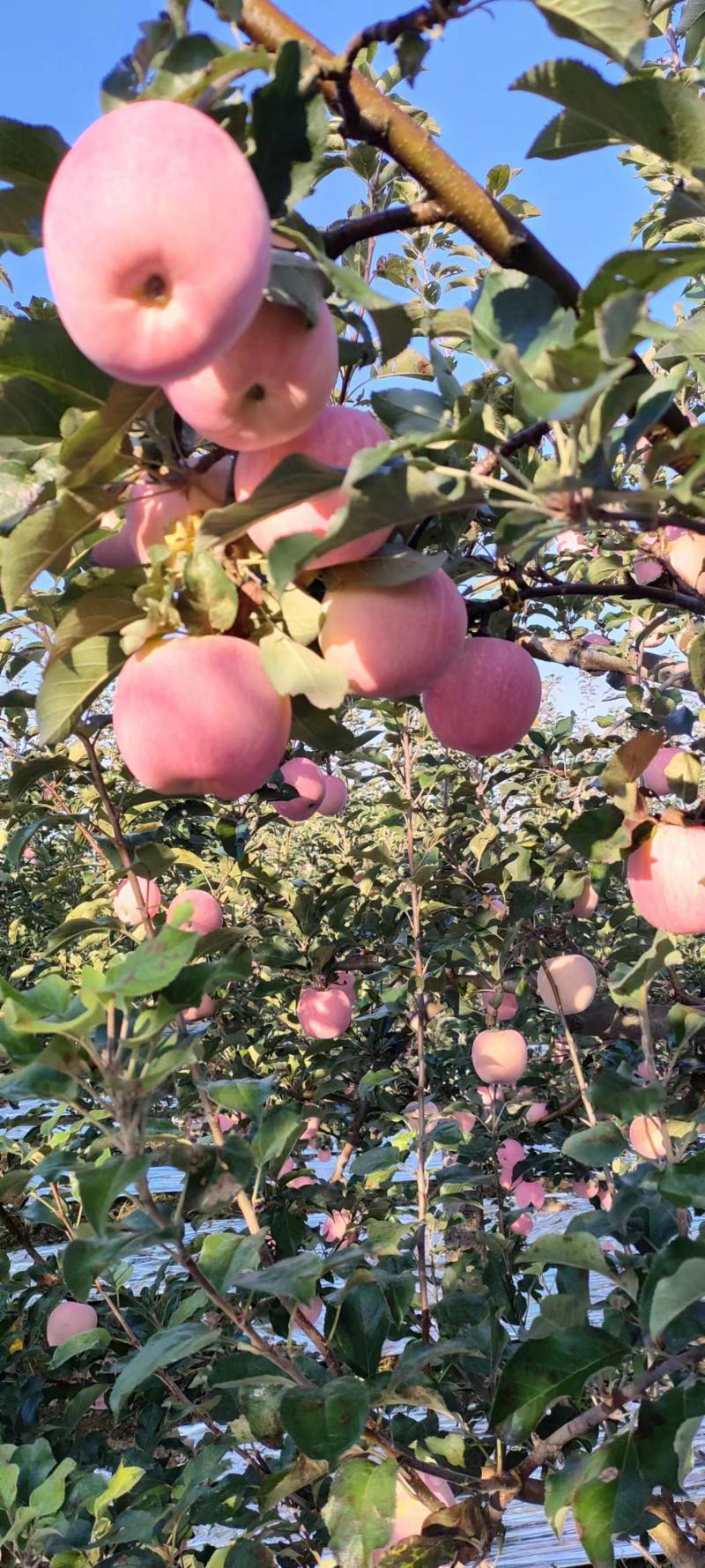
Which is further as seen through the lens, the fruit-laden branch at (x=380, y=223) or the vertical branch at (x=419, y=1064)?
the vertical branch at (x=419, y=1064)

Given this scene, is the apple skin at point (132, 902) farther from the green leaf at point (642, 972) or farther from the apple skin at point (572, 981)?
the apple skin at point (572, 981)

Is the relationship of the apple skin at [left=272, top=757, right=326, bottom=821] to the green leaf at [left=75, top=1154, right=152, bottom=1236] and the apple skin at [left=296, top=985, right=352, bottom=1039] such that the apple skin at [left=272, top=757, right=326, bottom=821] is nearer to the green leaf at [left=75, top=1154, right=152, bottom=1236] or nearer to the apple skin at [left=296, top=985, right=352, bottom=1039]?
the apple skin at [left=296, top=985, right=352, bottom=1039]

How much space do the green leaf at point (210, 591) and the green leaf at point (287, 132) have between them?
0.21m

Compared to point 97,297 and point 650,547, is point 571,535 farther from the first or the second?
point 97,297

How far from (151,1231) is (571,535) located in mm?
1994

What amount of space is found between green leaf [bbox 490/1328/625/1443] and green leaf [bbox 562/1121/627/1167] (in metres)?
0.14

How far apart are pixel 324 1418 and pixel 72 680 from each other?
0.61 m

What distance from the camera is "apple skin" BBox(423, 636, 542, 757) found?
1026 millimetres

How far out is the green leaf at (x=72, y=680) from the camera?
0.80 metres

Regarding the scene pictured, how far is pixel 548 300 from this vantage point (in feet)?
2.21

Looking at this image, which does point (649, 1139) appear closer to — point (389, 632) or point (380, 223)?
point (389, 632)

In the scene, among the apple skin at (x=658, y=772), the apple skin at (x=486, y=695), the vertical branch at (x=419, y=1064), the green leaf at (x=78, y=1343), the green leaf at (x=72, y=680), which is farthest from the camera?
the vertical branch at (x=419, y=1064)

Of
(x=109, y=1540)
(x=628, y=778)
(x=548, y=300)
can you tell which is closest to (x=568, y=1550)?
(x=109, y=1540)

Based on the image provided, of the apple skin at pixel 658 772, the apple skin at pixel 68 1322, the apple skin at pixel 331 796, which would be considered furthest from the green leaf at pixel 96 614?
the apple skin at pixel 68 1322
